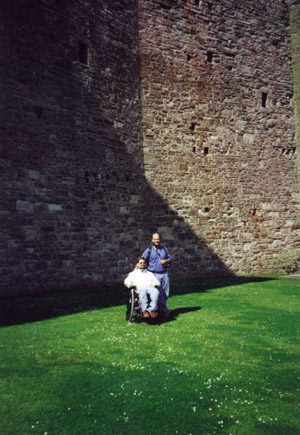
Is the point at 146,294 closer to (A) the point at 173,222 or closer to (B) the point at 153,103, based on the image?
(A) the point at 173,222

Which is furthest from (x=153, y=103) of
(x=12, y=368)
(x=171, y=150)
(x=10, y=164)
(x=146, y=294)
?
(x=12, y=368)

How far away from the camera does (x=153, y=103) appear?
48.6 feet

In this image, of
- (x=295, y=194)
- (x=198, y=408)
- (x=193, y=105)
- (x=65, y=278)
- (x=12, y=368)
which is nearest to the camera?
(x=198, y=408)

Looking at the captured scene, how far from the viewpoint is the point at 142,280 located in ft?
23.0

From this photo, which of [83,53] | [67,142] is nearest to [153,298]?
[67,142]

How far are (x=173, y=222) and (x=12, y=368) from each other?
34.6 ft

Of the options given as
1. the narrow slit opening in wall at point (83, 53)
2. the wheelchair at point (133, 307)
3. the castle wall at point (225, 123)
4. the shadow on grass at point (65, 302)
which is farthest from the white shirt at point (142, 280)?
the narrow slit opening in wall at point (83, 53)

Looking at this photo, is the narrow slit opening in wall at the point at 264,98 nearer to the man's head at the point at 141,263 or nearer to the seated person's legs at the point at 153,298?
the man's head at the point at 141,263

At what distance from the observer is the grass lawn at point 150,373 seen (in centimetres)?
326

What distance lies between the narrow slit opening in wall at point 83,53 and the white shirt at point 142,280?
8722mm

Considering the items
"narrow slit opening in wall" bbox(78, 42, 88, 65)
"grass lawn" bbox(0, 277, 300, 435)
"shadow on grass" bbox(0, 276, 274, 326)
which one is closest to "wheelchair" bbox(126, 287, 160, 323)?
"grass lawn" bbox(0, 277, 300, 435)

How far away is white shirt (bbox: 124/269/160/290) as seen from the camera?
695 cm

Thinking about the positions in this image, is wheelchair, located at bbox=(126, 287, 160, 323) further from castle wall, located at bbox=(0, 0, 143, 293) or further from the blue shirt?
castle wall, located at bbox=(0, 0, 143, 293)

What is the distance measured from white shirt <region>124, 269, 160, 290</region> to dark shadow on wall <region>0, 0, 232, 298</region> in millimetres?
3065
